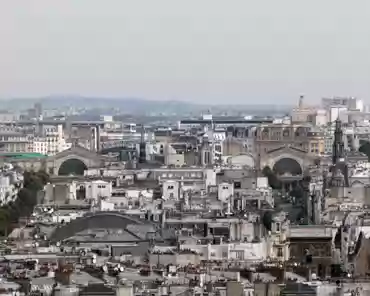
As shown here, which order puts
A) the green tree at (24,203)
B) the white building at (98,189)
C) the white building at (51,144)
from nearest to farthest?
the green tree at (24,203) < the white building at (98,189) < the white building at (51,144)

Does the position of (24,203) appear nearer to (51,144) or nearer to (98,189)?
(98,189)

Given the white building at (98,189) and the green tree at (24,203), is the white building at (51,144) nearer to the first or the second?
the green tree at (24,203)

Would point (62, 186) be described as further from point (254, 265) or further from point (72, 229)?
point (254, 265)

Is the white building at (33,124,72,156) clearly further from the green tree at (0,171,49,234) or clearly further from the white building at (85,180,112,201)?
the white building at (85,180,112,201)

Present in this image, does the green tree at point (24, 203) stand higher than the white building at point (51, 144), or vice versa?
the white building at point (51, 144)

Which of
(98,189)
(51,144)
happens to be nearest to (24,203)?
(98,189)

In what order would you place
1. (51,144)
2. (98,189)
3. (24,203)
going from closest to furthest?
(24,203), (98,189), (51,144)

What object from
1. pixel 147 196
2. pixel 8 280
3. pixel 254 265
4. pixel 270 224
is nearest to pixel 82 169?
pixel 147 196

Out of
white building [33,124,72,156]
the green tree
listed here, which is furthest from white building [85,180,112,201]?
white building [33,124,72,156]

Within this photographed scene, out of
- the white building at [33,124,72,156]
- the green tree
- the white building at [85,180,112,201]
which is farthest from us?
the white building at [33,124,72,156]

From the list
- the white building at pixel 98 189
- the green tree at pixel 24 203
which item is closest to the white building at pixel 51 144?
the green tree at pixel 24 203

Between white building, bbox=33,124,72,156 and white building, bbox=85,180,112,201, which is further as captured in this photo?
white building, bbox=33,124,72,156
